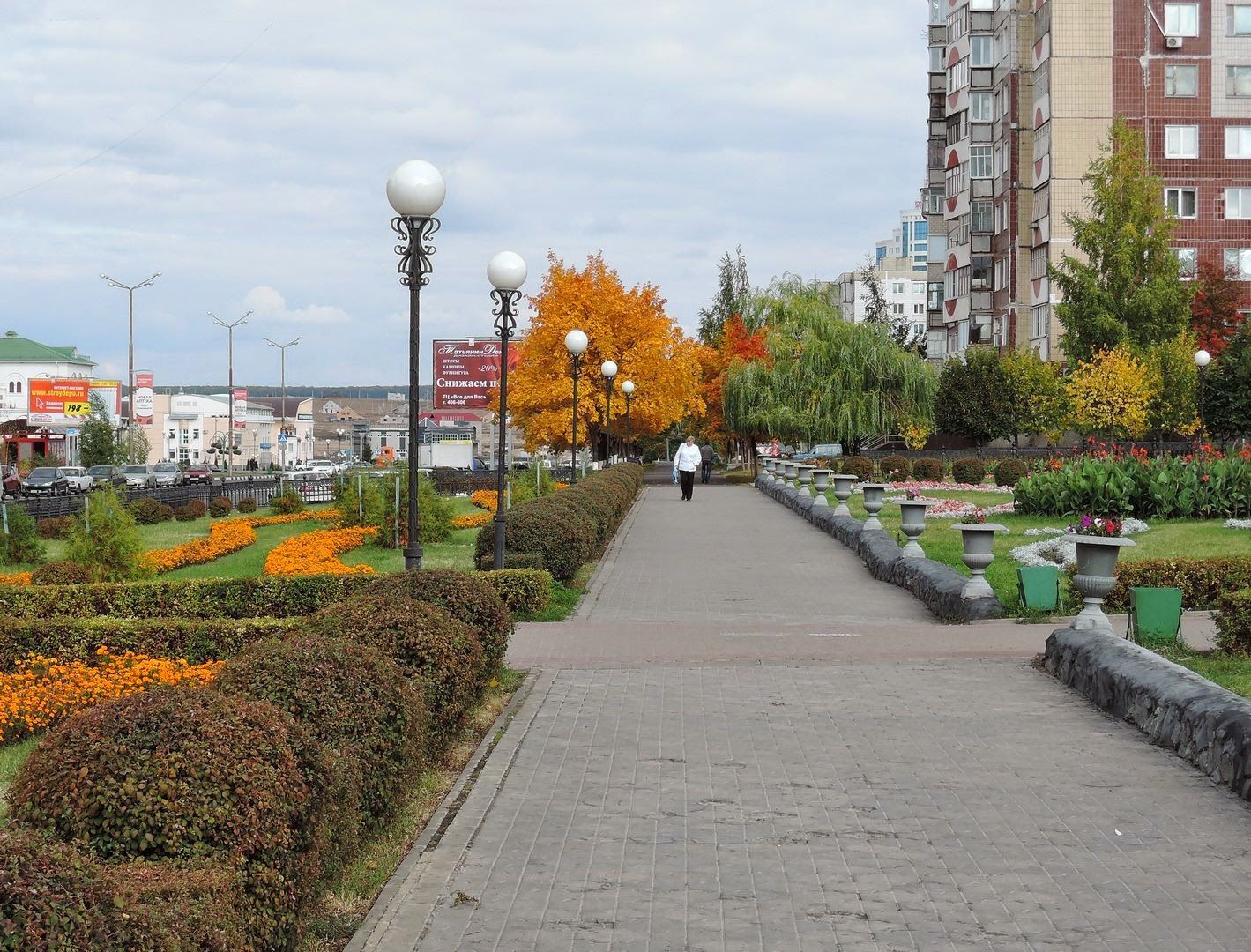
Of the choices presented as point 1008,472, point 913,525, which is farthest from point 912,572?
point 1008,472

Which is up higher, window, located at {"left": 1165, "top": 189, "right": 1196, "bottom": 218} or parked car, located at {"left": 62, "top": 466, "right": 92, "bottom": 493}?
window, located at {"left": 1165, "top": 189, "right": 1196, "bottom": 218}

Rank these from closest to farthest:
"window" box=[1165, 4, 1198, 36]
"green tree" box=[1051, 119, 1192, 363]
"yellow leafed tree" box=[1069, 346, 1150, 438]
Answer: "yellow leafed tree" box=[1069, 346, 1150, 438] → "green tree" box=[1051, 119, 1192, 363] → "window" box=[1165, 4, 1198, 36]

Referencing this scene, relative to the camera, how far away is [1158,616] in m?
11.5

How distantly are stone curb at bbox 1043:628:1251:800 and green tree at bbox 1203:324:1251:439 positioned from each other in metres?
41.7

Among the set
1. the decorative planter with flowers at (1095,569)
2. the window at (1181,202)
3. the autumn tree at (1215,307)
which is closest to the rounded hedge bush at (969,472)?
the autumn tree at (1215,307)

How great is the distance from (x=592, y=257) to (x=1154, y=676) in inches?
1829

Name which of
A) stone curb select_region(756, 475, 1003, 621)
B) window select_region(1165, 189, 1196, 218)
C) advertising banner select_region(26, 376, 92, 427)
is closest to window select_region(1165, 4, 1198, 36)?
window select_region(1165, 189, 1196, 218)

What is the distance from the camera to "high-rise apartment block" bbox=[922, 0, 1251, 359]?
170 ft

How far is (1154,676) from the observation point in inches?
340

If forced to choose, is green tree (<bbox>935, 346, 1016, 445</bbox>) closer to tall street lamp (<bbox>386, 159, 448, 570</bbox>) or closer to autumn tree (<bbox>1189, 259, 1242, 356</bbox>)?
autumn tree (<bbox>1189, 259, 1242, 356</bbox>)

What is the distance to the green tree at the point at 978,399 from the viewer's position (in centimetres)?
5516

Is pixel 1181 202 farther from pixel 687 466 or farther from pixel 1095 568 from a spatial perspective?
pixel 1095 568

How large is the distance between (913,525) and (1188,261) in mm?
39821

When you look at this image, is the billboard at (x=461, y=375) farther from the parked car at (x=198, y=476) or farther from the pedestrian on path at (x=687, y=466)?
the parked car at (x=198, y=476)
